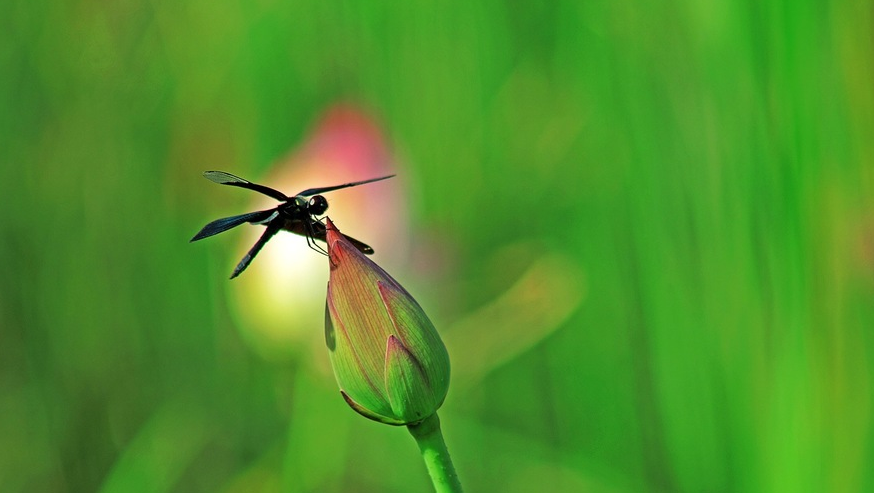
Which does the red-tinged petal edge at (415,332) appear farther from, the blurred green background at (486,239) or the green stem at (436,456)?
the blurred green background at (486,239)

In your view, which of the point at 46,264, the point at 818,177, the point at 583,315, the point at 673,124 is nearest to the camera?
the point at 818,177

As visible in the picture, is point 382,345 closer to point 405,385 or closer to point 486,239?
point 405,385

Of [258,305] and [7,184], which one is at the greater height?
[7,184]

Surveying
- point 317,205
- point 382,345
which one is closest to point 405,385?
point 382,345

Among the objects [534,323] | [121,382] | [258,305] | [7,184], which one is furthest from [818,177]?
[7,184]

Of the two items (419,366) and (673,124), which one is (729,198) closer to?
(673,124)

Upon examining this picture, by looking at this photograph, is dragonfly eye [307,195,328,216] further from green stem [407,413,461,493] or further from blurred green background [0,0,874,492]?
blurred green background [0,0,874,492]
